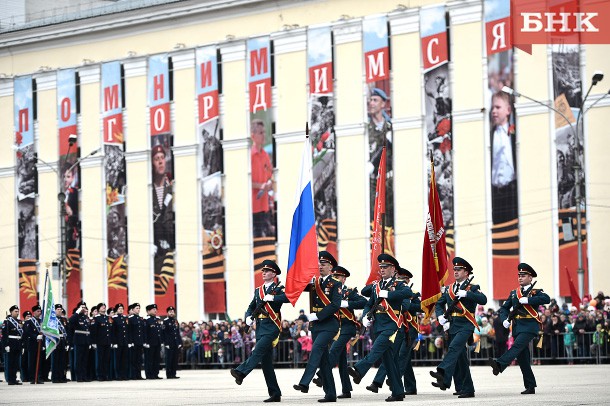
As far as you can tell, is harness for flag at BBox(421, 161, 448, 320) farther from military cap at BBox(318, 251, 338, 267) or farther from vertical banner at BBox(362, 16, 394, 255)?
vertical banner at BBox(362, 16, 394, 255)

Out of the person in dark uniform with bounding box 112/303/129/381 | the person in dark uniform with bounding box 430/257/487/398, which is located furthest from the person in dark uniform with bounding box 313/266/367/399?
the person in dark uniform with bounding box 112/303/129/381

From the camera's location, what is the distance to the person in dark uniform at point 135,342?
104 ft

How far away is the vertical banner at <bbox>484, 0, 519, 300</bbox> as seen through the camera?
4369 cm

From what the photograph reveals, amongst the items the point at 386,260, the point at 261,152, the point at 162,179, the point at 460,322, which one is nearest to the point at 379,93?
the point at 261,152

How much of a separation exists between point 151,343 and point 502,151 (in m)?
16.3

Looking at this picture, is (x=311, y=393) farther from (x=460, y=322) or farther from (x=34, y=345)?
(x=34, y=345)

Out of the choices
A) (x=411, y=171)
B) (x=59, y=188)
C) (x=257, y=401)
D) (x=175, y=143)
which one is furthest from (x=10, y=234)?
(x=257, y=401)

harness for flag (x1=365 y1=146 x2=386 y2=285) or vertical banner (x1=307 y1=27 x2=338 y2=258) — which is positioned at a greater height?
vertical banner (x1=307 y1=27 x2=338 y2=258)

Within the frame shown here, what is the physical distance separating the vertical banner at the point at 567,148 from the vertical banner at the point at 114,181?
18634 millimetres

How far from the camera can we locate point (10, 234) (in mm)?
57406

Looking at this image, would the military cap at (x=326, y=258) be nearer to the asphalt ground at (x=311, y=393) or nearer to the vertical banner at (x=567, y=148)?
the asphalt ground at (x=311, y=393)

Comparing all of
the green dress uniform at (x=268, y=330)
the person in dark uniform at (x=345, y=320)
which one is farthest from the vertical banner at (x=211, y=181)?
the green dress uniform at (x=268, y=330)

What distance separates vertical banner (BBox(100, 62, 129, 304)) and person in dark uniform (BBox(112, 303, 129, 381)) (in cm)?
2213

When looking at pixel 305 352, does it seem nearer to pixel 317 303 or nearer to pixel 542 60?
pixel 542 60
